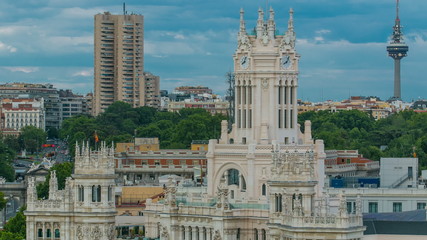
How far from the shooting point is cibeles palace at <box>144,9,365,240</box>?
4688 inches

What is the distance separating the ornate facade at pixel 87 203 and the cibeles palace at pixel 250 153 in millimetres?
3544

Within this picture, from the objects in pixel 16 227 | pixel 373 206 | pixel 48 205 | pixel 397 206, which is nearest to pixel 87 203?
pixel 48 205

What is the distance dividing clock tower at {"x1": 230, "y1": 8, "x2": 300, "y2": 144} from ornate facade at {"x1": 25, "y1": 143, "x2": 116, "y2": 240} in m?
9.14

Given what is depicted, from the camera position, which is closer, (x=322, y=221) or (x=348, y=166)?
(x=322, y=221)

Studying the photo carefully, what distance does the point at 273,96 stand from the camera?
12600cm

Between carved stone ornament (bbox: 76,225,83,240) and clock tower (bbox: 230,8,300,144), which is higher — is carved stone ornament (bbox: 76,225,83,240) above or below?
below

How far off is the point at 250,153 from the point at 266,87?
14.7 ft

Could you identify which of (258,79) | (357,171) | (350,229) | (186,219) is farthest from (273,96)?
(357,171)

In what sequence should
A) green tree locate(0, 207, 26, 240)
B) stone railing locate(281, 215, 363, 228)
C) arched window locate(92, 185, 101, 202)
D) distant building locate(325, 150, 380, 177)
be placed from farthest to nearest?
1. distant building locate(325, 150, 380, 177)
2. green tree locate(0, 207, 26, 240)
3. arched window locate(92, 185, 101, 202)
4. stone railing locate(281, 215, 363, 228)

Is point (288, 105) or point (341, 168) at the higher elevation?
point (288, 105)

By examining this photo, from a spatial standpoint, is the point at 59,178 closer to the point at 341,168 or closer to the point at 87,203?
the point at 341,168

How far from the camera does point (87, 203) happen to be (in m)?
122

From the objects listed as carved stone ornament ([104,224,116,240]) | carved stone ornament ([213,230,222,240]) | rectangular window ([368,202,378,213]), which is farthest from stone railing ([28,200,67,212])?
rectangular window ([368,202,378,213])

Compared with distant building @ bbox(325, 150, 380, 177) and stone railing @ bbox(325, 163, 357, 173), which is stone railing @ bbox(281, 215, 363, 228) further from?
stone railing @ bbox(325, 163, 357, 173)
